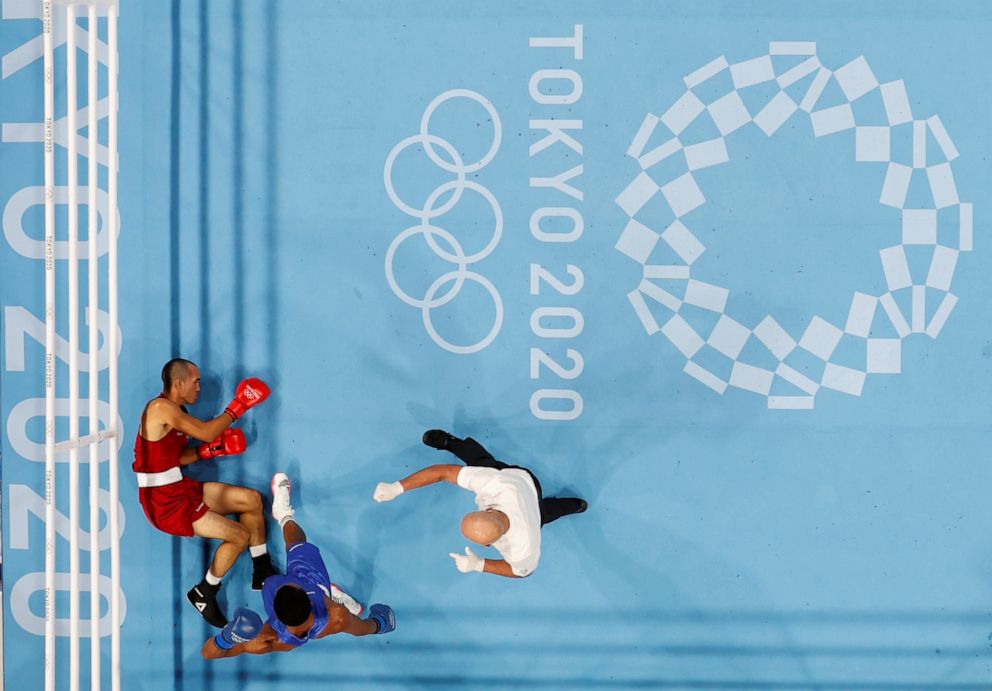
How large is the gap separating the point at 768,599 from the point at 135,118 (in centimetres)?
408

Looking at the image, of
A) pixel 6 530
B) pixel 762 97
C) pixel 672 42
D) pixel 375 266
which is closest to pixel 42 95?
pixel 375 266

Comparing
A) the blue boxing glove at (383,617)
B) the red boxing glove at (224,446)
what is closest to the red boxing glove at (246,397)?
the red boxing glove at (224,446)

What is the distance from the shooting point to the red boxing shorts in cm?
383

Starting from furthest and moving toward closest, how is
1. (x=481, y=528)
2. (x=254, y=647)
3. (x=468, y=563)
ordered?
(x=254, y=647), (x=468, y=563), (x=481, y=528)

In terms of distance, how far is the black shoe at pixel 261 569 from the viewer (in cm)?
401

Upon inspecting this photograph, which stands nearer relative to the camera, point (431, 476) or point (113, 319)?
point (113, 319)

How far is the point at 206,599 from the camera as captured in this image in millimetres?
3979

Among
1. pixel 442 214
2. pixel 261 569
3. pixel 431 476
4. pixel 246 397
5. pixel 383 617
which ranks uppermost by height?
pixel 442 214

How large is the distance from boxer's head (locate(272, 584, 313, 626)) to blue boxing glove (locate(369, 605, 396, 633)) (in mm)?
556

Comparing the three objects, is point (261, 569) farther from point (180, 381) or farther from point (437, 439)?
point (437, 439)

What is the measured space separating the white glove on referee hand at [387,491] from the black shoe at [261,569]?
2.52 ft

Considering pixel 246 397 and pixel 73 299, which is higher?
pixel 73 299

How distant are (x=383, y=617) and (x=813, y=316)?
266 centimetres

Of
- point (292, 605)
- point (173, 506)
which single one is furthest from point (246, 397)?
point (292, 605)
